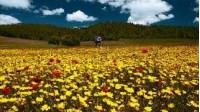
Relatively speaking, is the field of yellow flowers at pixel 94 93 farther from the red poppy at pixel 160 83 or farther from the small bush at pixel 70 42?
the small bush at pixel 70 42

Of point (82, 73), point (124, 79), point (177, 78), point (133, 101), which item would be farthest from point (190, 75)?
point (133, 101)

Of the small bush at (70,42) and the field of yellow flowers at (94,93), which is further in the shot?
the small bush at (70,42)

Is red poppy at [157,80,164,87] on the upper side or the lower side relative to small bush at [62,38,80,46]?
upper

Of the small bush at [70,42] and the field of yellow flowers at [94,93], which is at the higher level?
the field of yellow flowers at [94,93]

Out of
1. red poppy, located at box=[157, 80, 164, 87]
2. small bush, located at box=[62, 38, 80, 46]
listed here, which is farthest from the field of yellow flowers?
small bush, located at box=[62, 38, 80, 46]

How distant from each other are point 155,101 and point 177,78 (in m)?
2.48

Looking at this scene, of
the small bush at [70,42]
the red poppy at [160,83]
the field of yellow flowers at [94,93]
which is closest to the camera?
the field of yellow flowers at [94,93]

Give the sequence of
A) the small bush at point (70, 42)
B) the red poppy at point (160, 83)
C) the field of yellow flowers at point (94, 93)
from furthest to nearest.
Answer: the small bush at point (70, 42), the red poppy at point (160, 83), the field of yellow flowers at point (94, 93)

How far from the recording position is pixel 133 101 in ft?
28.8

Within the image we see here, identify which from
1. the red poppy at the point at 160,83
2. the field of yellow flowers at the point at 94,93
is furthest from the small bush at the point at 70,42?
the red poppy at the point at 160,83

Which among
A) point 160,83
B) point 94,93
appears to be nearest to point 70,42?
point 160,83

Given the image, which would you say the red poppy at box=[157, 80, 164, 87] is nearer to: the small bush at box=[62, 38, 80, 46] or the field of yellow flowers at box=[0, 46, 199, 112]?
the field of yellow flowers at box=[0, 46, 199, 112]

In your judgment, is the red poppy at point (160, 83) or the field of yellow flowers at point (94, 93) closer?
the field of yellow flowers at point (94, 93)

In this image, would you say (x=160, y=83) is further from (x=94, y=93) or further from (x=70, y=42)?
(x=70, y=42)
